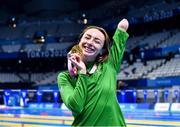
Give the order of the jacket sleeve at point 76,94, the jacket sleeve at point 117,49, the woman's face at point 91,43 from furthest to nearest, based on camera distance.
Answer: the jacket sleeve at point 117,49 → the woman's face at point 91,43 → the jacket sleeve at point 76,94

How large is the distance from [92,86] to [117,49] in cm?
39

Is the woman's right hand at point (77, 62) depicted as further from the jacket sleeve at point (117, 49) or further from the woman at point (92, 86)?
the jacket sleeve at point (117, 49)

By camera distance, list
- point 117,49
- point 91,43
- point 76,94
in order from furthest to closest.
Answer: point 117,49 < point 91,43 < point 76,94

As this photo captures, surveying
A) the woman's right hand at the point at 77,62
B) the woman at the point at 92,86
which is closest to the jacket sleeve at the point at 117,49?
the woman at the point at 92,86

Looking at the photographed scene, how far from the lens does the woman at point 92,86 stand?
2.09 metres

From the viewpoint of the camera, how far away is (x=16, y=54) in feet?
143

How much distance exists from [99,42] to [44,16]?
4826 cm

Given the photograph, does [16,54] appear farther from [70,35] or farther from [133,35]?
[133,35]

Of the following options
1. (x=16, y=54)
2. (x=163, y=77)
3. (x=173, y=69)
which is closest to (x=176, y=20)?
(x=173, y=69)

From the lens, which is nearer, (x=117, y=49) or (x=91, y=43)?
(x=91, y=43)

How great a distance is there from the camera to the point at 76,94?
2045 mm

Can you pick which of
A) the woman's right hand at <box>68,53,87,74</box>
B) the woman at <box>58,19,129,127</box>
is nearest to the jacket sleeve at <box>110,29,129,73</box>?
the woman at <box>58,19,129,127</box>

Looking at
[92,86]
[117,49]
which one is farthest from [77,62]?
[117,49]

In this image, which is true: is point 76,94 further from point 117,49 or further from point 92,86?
point 117,49
